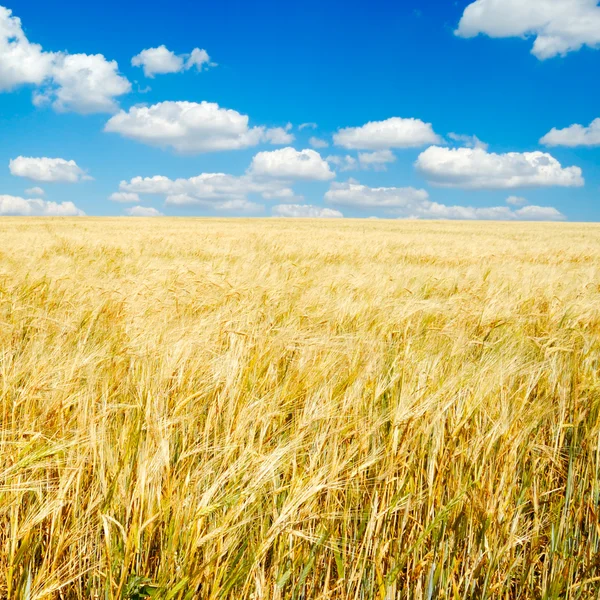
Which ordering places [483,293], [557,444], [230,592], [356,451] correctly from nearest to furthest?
[230,592]
[356,451]
[557,444]
[483,293]

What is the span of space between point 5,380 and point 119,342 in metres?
0.85

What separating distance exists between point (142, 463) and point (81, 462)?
0.59 feet

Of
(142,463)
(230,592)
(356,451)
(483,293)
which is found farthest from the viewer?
(483,293)

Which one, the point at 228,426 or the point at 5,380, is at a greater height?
the point at 5,380

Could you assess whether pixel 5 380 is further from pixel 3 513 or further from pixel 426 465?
pixel 426 465

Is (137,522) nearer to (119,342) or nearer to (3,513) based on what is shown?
(3,513)

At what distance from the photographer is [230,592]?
3.48 feet

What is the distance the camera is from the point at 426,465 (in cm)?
150

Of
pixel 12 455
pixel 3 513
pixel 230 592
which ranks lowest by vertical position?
pixel 230 592

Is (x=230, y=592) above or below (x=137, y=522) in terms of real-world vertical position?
below

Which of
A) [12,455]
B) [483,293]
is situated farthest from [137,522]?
[483,293]

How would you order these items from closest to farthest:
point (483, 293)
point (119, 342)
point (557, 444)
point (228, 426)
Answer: point (228, 426) → point (557, 444) → point (119, 342) → point (483, 293)

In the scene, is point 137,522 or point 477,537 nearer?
point 137,522

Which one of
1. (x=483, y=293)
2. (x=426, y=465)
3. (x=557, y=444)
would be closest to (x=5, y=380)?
(x=426, y=465)
